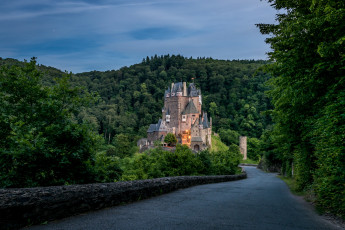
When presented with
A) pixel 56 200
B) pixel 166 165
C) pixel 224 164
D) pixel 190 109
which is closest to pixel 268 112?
pixel 166 165

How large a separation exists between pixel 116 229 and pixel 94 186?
1897 millimetres

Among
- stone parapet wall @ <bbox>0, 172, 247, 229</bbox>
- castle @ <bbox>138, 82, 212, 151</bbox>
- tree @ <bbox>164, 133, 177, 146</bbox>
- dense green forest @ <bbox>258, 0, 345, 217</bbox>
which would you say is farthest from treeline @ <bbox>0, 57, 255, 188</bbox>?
castle @ <bbox>138, 82, 212, 151</bbox>

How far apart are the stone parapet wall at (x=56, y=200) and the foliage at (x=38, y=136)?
1.61 meters

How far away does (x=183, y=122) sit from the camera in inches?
3797

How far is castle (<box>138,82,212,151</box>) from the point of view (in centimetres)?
8988

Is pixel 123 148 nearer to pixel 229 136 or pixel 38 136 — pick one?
pixel 229 136

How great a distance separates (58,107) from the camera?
9258 mm

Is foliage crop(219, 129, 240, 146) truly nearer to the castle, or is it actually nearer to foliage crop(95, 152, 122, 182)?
the castle

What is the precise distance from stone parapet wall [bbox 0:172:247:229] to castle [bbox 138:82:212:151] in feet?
263

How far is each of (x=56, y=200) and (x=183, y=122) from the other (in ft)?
301

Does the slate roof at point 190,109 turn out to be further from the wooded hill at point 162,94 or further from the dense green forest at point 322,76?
the dense green forest at point 322,76

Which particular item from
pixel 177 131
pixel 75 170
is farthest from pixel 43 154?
pixel 177 131

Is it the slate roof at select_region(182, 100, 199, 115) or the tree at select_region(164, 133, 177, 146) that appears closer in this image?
the tree at select_region(164, 133, 177, 146)

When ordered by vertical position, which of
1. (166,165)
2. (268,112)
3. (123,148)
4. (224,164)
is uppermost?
(268,112)
